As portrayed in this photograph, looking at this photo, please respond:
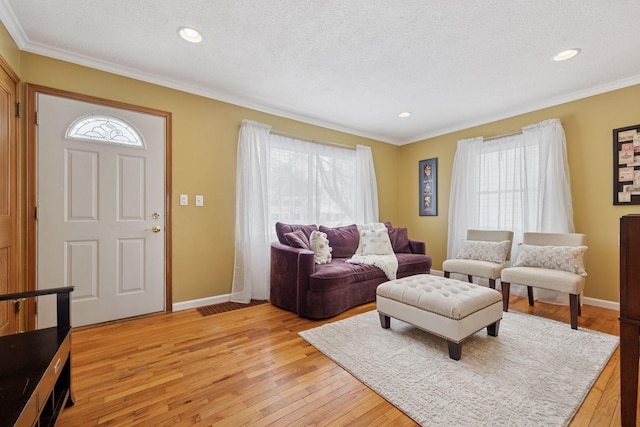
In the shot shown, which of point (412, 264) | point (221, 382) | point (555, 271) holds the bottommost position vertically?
point (221, 382)

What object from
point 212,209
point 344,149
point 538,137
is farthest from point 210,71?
point 538,137

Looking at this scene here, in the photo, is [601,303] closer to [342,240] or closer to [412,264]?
[412,264]

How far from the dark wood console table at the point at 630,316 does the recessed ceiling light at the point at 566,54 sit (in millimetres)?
1882

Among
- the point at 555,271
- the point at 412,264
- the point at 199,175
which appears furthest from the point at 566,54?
the point at 199,175

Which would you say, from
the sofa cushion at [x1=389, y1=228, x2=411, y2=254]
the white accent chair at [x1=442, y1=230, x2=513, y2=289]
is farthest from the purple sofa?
the white accent chair at [x1=442, y1=230, x2=513, y2=289]

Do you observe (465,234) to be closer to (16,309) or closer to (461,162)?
(461,162)

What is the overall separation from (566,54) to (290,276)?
3307 millimetres

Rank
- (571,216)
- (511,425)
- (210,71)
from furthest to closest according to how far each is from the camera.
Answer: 1. (571,216)
2. (210,71)
3. (511,425)

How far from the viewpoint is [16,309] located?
216cm

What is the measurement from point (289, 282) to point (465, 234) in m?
2.84

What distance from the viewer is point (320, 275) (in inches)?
110

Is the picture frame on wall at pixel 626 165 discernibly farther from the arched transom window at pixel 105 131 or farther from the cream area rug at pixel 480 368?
the arched transom window at pixel 105 131

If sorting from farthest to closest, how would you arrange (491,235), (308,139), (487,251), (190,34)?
1. (308,139)
2. (491,235)
3. (487,251)
4. (190,34)

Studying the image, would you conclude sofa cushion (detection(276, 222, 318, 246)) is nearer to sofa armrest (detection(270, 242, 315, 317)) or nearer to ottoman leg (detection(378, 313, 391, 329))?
sofa armrest (detection(270, 242, 315, 317))
